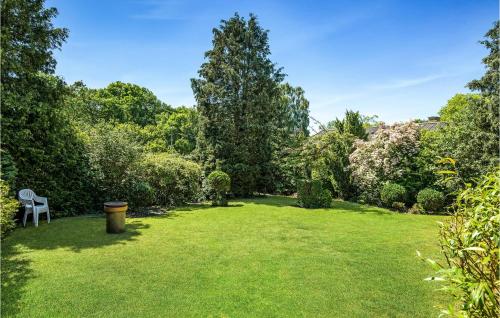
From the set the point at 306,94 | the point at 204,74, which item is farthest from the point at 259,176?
the point at 306,94

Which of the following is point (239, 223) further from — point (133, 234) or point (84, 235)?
point (84, 235)

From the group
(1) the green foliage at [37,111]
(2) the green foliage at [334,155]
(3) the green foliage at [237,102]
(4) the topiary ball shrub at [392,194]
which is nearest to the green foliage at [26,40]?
(1) the green foliage at [37,111]

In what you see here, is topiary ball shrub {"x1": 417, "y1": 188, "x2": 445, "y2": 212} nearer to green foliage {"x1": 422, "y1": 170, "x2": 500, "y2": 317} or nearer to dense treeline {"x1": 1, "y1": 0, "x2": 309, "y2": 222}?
dense treeline {"x1": 1, "y1": 0, "x2": 309, "y2": 222}

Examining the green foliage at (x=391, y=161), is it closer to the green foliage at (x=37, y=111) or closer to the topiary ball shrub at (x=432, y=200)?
the topiary ball shrub at (x=432, y=200)

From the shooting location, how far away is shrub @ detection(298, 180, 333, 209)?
42.1 ft

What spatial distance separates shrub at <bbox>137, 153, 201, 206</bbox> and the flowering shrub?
26.0 feet

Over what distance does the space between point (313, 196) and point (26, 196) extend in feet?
33.2

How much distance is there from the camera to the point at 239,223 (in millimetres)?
9344

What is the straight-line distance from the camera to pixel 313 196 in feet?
42.2

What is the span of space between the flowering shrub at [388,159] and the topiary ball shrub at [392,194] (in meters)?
0.61

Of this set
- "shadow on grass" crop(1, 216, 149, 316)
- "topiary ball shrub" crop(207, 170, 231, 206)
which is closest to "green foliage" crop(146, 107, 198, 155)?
"topiary ball shrub" crop(207, 170, 231, 206)

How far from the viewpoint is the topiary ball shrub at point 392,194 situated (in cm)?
1256

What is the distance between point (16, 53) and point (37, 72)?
0.72m

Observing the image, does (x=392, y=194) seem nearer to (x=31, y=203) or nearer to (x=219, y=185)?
(x=219, y=185)
